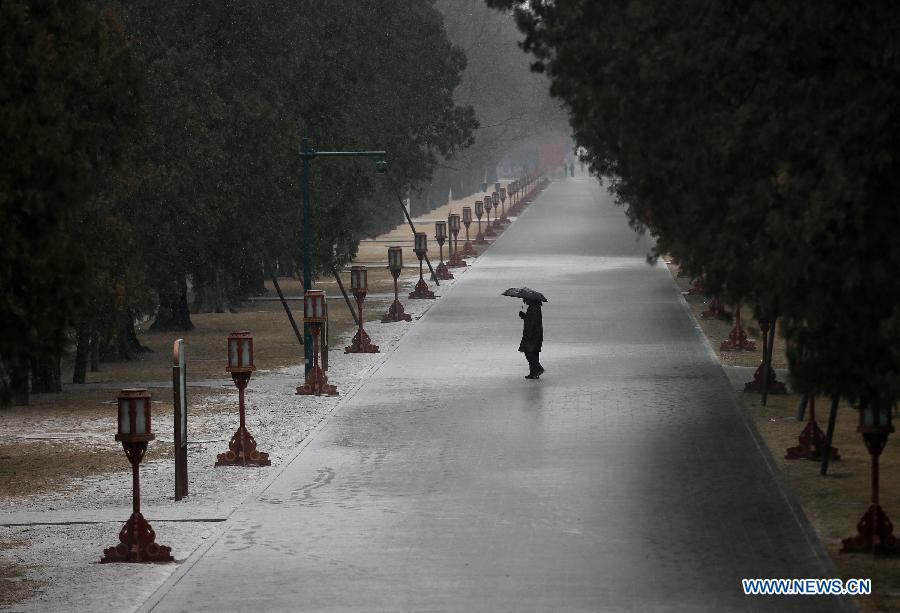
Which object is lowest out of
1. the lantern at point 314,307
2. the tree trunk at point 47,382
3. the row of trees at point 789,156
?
the tree trunk at point 47,382

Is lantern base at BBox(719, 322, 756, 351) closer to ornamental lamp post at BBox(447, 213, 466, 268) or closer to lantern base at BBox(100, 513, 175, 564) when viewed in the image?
lantern base at BBox(100, 513, 175, 564)

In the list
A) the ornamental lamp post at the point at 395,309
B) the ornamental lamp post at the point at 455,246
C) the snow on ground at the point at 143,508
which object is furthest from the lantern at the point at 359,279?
the ornamental lamp post at the point at 455,246

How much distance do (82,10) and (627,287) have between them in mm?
30921

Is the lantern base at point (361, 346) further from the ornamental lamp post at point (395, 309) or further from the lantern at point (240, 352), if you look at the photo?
the lantern at point (240, 352)

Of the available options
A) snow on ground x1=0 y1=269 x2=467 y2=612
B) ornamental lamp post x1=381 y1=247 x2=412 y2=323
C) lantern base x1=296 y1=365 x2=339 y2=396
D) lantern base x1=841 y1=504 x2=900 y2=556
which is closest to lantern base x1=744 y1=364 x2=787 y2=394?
snow on ground x1=0 y1=269 x2=467 y2=612

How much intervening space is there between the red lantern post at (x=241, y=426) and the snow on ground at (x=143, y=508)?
7.7 inches

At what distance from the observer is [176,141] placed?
28953mm

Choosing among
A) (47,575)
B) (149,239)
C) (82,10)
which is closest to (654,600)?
(47,575)

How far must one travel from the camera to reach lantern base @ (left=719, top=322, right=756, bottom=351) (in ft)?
100

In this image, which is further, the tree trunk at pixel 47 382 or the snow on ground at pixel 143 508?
the tree trunk at pixel 47 382

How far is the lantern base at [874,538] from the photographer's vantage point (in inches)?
568

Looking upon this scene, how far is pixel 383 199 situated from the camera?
66438 mm

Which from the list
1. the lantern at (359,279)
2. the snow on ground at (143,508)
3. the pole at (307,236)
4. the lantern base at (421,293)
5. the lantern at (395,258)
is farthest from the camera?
the lantern base at (421,293)

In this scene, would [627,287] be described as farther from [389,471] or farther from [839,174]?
[839,174]
